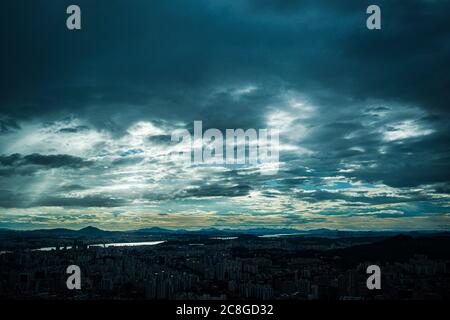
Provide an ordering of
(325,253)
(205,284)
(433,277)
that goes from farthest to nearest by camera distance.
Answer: (325,253) < (433,277) < (205,284)

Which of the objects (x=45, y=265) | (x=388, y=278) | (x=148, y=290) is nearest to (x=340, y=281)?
(x=388, y=278)
